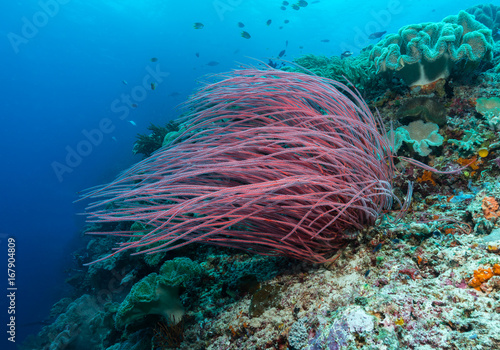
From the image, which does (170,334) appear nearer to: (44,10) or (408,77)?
(408,77)

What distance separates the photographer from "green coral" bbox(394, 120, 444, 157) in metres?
2.49

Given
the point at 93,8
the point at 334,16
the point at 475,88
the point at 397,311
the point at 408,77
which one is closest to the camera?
the point at 397,311

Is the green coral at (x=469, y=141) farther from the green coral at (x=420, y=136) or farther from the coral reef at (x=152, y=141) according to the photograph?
the coral reef at (x=152, y=141)

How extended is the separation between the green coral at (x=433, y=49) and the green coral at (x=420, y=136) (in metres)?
0.95

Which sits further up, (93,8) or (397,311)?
(93,8)

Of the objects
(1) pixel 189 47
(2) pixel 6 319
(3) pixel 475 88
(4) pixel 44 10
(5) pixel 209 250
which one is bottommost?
(2) pixel 6 319

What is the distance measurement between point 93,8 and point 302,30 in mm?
63385

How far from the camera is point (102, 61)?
7250 centimetres

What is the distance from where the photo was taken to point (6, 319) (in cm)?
2277

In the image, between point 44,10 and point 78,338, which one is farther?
point 44,10

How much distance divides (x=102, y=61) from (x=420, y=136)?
299 ft

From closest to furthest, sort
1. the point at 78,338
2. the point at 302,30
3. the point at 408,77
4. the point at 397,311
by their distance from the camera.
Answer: the point at 397,311
the point at 408,77
the point at 78,338
the point at 302,30

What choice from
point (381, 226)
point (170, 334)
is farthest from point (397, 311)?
point (170, 334)

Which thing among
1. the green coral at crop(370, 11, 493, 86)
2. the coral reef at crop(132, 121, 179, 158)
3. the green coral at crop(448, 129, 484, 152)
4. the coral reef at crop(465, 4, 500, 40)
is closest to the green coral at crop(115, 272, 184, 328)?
the green coral at crop(448, 129, 484, 152)
